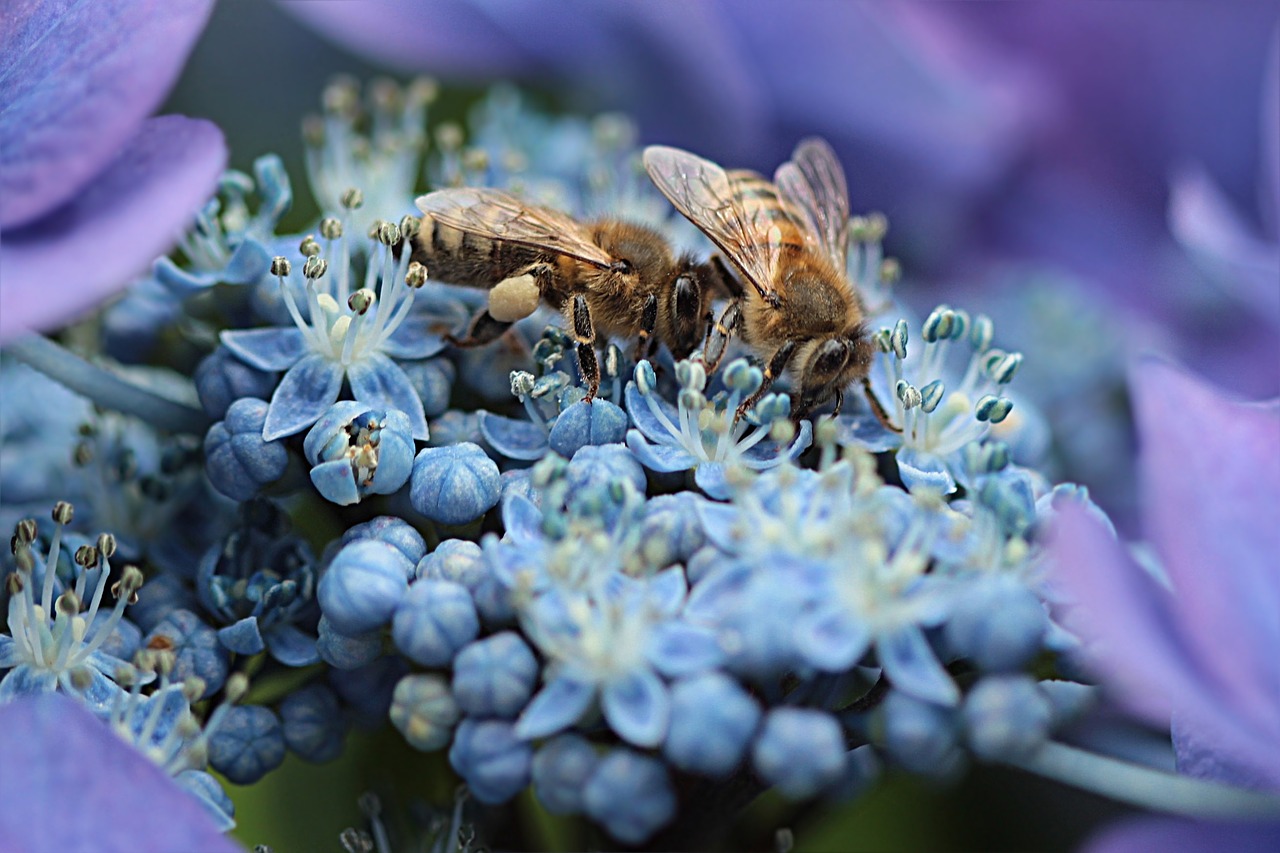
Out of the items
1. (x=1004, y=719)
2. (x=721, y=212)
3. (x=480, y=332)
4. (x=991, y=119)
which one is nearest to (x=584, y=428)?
(x=480, y=332)

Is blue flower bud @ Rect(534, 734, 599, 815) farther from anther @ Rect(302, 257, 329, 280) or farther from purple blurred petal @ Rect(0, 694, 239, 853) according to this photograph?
anther @ Rect(302, 257, 329, 280)

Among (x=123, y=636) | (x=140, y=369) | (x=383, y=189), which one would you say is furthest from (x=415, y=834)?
(x=383, y=189)

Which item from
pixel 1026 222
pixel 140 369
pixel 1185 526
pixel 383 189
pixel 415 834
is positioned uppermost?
pixel 1185 526

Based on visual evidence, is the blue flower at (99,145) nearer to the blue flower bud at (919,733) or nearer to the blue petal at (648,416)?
the blue petal at (648,416)

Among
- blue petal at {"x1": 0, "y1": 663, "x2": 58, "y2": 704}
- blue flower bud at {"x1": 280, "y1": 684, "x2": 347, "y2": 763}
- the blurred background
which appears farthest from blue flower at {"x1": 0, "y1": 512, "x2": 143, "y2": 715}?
the blurred background

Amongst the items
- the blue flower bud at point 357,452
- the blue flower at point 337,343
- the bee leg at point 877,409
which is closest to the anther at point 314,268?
the blue flower at point 337,343

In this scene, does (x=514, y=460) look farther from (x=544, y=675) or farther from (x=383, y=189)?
(x=383, y=189)
